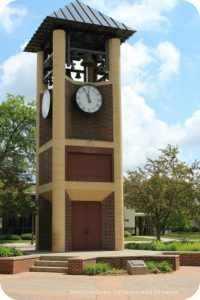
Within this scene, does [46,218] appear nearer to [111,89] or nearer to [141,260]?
[111,89]

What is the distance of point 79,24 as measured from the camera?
3016cm

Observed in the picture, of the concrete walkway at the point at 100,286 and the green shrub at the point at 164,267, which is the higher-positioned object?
the green shrub at the point at 164,267

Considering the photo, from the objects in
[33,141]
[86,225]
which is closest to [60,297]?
[86,225]

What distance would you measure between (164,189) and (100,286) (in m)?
19.5

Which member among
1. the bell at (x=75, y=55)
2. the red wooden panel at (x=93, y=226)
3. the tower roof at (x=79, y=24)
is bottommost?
the red wooden panel at (x=93, y=226)

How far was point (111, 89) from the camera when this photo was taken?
3123cm

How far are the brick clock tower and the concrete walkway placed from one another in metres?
8.57

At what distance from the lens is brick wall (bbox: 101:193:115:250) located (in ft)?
96.2

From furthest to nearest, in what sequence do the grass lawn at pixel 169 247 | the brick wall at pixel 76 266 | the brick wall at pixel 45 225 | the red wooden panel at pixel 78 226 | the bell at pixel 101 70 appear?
the bell at pixel 101 70 → the brick wall at pixel 45 225 → the red wooden panel at pixel 78 226 → the grass lawn at pixel 169 247 → the brick wall at pixel 76 266

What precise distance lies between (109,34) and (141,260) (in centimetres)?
1610

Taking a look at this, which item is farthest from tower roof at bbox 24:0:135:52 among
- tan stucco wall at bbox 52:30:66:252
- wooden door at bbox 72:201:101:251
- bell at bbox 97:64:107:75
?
wooden door at bbox 72:201:101:251

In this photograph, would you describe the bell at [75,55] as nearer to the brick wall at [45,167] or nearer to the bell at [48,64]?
the bell at [48,64]

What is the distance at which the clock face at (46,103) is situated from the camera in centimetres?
3041

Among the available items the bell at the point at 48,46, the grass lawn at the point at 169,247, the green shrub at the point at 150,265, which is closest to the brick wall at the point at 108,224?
the grass lawn at the point at 169,247
